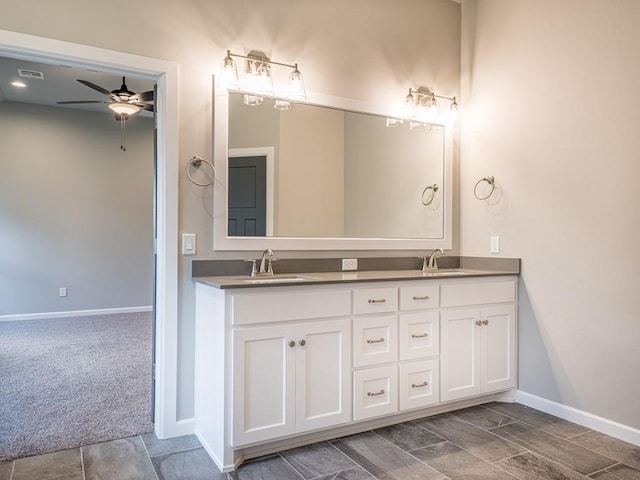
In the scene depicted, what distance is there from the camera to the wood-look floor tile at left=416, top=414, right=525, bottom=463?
2.23 metres

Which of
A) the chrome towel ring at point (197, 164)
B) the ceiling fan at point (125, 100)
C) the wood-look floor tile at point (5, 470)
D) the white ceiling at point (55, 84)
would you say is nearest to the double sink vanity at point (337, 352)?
the chrome towel ring at point (197, 164)

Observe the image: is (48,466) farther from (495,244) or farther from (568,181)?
(568,181)

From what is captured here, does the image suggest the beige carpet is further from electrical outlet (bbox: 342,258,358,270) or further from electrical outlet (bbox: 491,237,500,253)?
electrical outlet (bbox: 491,237,500,253)

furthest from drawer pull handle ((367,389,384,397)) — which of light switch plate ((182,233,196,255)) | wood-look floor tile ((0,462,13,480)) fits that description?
wood-look floor tile ((0,462,13,480))

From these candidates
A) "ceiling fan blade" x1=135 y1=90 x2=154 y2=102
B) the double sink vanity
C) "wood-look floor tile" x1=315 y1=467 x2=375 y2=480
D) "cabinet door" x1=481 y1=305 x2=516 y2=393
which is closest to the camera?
"wood-look floor tile" x1=315 y1=467 x2=375 y2=480

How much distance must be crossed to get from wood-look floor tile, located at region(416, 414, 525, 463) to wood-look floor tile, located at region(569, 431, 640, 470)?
0.38 meters

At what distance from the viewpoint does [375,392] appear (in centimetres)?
244

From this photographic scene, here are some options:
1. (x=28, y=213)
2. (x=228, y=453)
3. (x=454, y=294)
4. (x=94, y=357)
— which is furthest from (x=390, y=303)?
(x=28, y=213)

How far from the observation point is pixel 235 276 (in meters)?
2.56

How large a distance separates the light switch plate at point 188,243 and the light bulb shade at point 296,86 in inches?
42.2

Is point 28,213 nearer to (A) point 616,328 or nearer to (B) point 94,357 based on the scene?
(B) point 94,357

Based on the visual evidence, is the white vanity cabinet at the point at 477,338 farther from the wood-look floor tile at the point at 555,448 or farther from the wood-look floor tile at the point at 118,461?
the wood-look floor tile at the point at 118,461

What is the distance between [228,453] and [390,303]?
1.12m

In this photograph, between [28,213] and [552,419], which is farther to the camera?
[28,213]
